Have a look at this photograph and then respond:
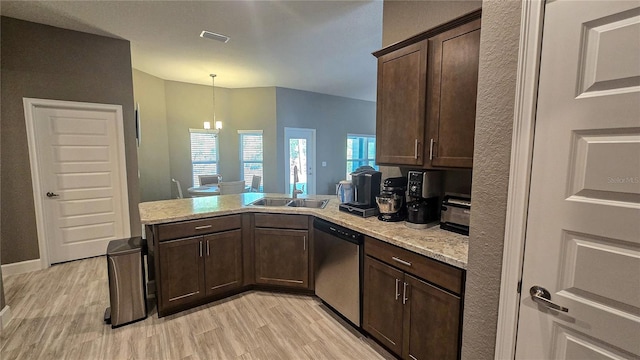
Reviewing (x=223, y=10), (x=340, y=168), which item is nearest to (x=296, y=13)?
(x=223, y=10)

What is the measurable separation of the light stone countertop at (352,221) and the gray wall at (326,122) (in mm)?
3602

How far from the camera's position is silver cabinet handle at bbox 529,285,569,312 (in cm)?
103

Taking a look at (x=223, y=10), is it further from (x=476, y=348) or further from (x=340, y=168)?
(x=340, y=168)

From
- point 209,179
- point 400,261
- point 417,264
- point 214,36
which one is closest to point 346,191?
point 400,261

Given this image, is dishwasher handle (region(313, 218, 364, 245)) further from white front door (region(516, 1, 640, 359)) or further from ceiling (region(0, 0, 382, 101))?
ceiling (region(0, 0, 382, 101))

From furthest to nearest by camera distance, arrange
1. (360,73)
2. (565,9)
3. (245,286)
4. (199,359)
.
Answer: (360,73)
(245,286)
(199,359)
(565,9)

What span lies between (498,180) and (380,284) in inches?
43.7

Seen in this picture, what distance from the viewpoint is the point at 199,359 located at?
1917 millimetres

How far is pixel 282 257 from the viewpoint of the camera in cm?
269

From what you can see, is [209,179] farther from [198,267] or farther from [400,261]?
[400,261]

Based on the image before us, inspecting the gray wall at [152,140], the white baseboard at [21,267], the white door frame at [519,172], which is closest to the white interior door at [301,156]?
the gray wall at [152,140]

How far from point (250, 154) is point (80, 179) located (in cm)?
349

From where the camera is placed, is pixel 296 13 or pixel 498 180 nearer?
pixel 498 180

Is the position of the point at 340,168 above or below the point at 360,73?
below
